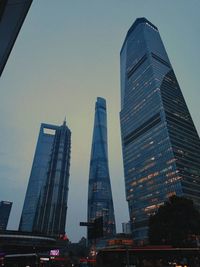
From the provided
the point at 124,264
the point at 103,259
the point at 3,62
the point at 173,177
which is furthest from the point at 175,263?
the point at 173,177

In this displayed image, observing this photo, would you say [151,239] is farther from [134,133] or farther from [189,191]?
[134,133]

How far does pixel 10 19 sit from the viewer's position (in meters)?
5.91

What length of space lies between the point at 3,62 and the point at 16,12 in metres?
2.16

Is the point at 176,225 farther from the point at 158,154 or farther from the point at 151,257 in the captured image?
the point at 158,154

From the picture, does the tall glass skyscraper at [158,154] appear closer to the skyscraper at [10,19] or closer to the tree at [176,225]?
the tree at [176,225]

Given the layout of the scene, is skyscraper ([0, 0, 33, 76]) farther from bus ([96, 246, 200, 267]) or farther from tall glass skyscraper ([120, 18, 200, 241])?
tall glass skyscraper ([120, 18, 200, 241])

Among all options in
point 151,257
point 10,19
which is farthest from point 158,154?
point 10,19

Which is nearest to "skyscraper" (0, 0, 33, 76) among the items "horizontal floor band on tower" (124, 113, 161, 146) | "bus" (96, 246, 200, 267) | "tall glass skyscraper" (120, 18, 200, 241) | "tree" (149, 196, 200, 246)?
"bus" (96, 246, 200, 267)

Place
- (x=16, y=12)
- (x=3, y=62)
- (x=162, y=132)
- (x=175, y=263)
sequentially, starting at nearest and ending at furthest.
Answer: (x=16, y=12) → (x=3, y=62) → (x=175, y=263) → (x=162, y=132)

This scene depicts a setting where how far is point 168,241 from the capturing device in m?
50.6

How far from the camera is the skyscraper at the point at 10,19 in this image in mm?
5469

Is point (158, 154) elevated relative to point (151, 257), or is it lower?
elevated

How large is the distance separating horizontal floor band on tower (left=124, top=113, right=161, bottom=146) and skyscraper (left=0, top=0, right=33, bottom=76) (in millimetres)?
165525

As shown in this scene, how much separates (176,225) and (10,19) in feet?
181
